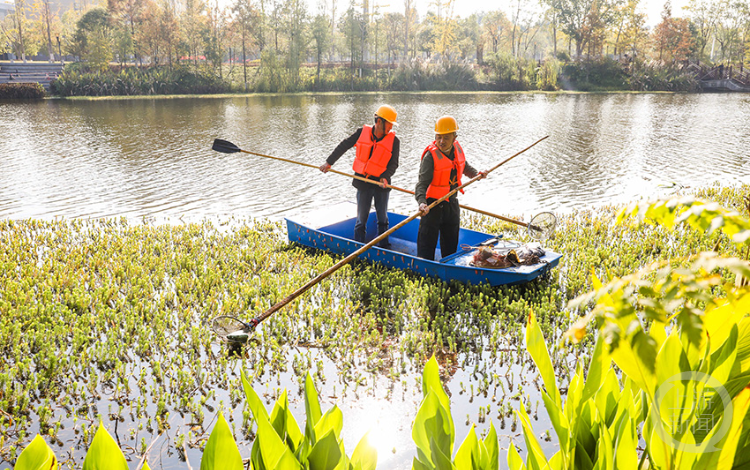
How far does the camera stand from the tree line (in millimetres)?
53844

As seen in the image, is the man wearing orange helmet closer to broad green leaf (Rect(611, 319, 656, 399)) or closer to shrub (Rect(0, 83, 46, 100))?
broad green leaf (Rect(611, 319, 656, 399))

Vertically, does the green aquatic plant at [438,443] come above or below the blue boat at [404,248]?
above

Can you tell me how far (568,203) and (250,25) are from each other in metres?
53.3

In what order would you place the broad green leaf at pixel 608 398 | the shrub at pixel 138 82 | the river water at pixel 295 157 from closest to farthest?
the broad green leaf at pixel 608 398
the river water at pixel 295 157
the shrub at pixel 138 82

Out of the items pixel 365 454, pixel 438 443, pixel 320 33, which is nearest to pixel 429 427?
pixel 438 443

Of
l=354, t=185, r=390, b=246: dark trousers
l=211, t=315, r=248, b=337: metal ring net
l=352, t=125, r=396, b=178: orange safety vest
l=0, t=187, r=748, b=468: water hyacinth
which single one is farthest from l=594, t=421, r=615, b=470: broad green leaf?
l=354, t=185, r=390, b=246: dark trousers

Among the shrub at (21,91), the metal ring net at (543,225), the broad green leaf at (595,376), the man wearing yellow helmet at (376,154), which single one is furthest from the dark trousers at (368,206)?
the shrub at (21,91)

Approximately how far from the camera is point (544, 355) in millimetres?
2328

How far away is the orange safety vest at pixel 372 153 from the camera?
8.27 meters

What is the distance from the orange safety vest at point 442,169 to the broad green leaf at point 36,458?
233 inches

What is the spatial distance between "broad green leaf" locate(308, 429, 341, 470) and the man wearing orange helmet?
5105 millimetres

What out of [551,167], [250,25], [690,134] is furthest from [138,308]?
[250,25]

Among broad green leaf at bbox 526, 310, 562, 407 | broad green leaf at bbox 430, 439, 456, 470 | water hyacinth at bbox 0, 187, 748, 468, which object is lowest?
water hyacinth at bbox 0, 187, 748, 468

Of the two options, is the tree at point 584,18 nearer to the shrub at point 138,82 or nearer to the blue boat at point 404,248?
the shrub at point 138,82
